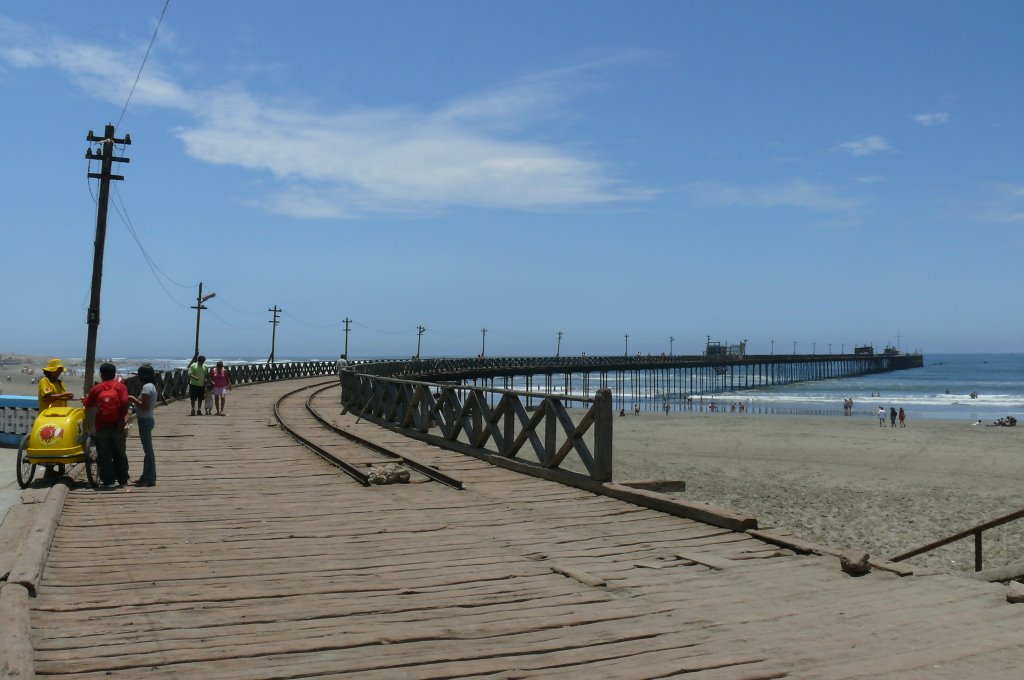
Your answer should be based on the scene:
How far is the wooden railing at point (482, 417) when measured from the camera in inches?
383

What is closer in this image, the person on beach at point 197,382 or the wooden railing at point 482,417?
the wooden railing at point 482,417

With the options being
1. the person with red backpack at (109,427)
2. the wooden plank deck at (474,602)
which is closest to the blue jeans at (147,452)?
the person with red backpack at (109,427)

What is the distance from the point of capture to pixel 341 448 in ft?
44.7

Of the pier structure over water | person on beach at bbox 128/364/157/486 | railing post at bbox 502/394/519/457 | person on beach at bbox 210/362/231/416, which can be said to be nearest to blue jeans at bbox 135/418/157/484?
person on beach at bbox 128/364/157/486

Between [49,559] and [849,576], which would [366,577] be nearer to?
[49,559]

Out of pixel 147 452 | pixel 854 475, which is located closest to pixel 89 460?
pixel 147 452

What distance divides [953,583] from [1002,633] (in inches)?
41.8

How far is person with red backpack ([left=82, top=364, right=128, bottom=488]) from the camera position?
31.1ft

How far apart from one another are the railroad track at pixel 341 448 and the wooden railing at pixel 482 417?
111cm

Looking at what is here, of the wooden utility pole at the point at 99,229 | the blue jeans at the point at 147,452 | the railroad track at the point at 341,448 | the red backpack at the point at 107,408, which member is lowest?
the railroad track at the point at 341,448

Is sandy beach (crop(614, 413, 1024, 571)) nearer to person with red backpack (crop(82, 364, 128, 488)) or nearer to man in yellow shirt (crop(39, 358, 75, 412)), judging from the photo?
person with red backpack (crop(82, 364, 128, 488))

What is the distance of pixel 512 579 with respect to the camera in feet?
18.8

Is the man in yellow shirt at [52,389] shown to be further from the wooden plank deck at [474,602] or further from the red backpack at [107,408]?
the wooden plank deck at [474,602]

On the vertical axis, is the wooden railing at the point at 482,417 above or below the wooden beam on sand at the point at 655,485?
above
